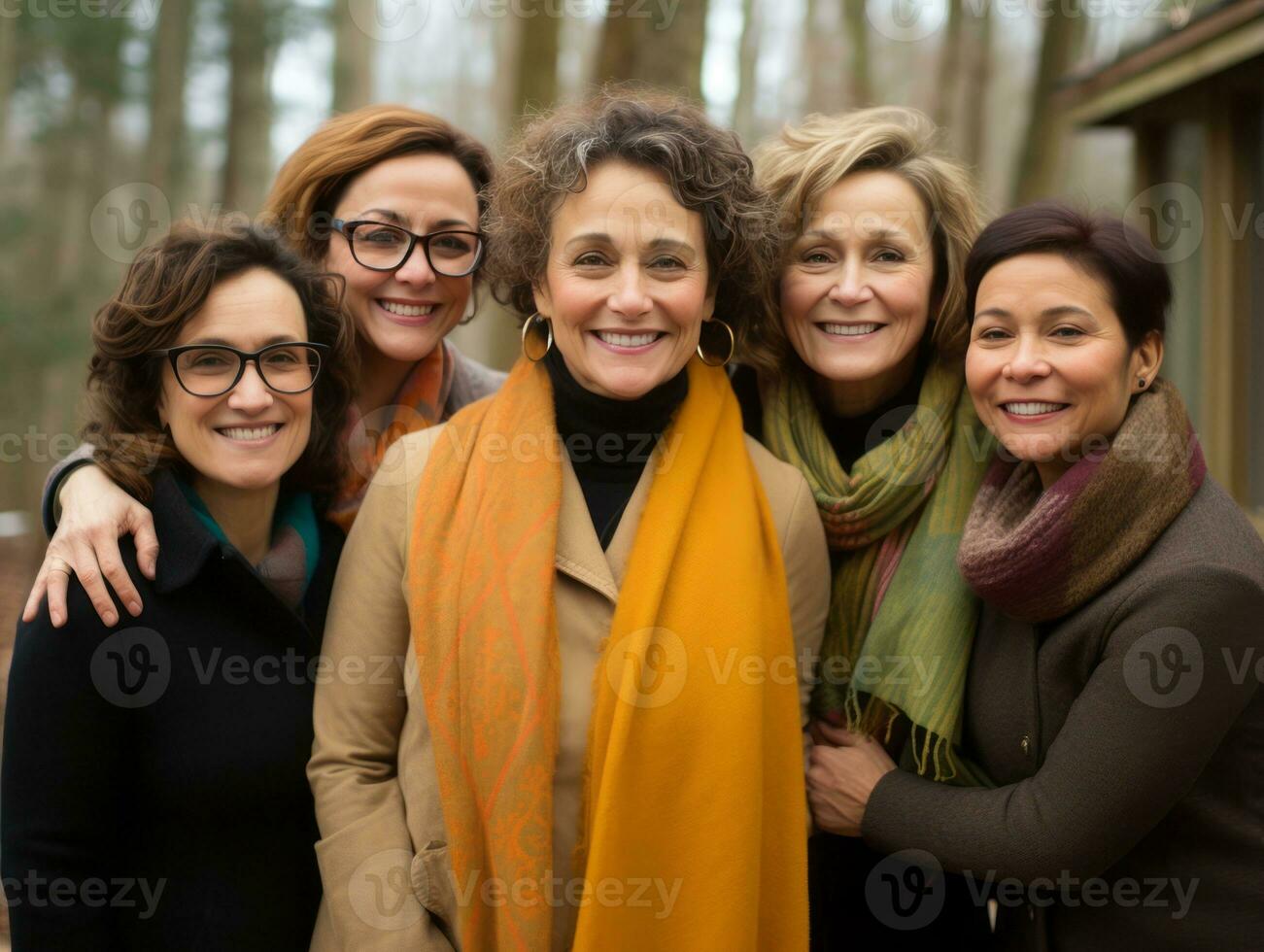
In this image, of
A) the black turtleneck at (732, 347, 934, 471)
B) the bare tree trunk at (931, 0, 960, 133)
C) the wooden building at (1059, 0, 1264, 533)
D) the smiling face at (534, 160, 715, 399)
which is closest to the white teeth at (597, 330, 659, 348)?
the smiling face at (534, 160, 715, 399)

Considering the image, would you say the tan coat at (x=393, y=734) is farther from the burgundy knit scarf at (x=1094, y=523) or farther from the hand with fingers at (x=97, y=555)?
the burgundy knit scarf at (x=1094, y=523)

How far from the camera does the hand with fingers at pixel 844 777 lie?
2.60 m

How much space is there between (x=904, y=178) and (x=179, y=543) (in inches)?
74.8

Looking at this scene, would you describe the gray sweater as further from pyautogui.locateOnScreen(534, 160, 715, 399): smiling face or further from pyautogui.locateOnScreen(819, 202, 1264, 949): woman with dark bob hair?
pyautogui.locateOnScreen(534, 160, 715, 399): smiling face

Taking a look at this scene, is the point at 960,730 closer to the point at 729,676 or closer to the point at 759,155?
the point at 729,676

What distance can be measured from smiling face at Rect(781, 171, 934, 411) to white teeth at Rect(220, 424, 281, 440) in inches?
51.2

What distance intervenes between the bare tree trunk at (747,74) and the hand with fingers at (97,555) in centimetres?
1480

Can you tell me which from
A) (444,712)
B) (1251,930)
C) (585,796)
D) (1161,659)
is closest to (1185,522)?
(1161,659)

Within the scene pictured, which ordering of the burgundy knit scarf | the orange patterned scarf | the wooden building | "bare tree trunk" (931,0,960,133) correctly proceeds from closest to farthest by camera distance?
the burgundy knit scarf < the orange patterned scarf < the wooden building < "bare tree trunk" (931,0,960,133)

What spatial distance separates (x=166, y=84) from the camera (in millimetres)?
11602

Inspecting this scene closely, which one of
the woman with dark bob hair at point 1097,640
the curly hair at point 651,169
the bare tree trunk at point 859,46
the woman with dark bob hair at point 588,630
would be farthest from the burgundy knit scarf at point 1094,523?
the bare tree trunk at point 859,46

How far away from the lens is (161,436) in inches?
99.9

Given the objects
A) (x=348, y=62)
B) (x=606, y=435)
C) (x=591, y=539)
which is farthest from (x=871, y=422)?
(x=348, y=62)

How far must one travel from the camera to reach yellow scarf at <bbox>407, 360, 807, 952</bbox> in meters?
2.35
